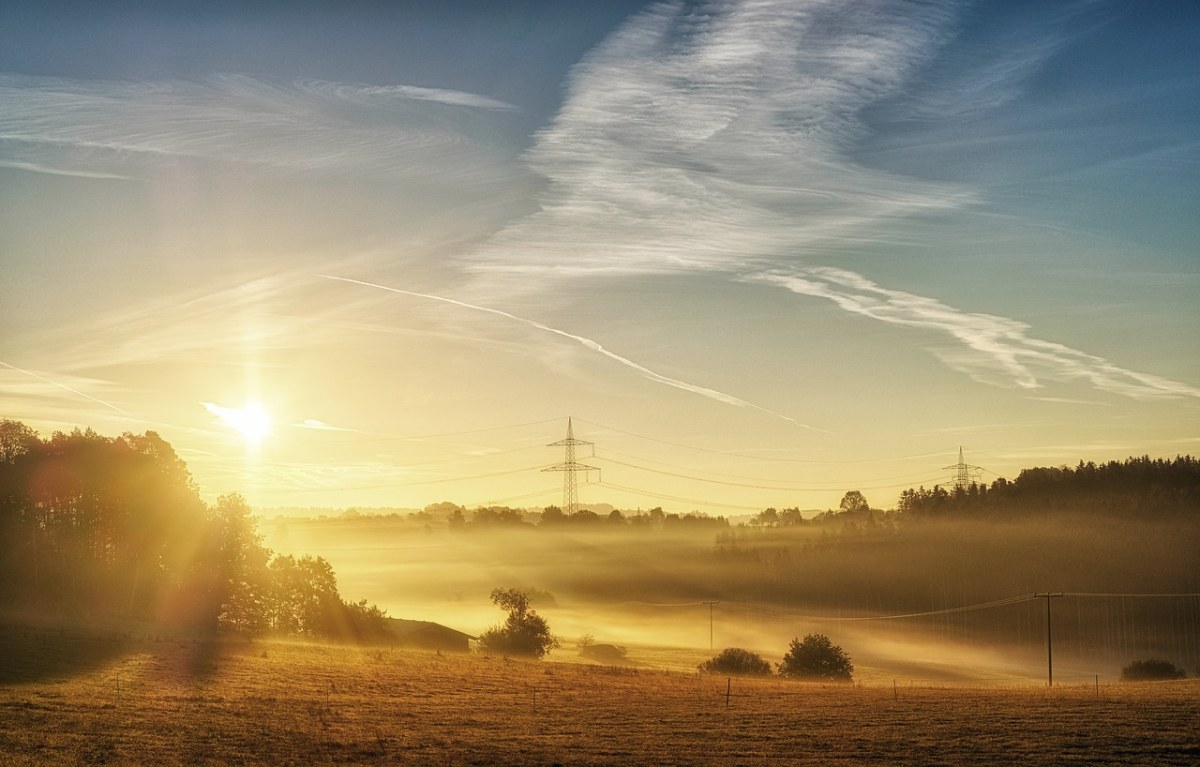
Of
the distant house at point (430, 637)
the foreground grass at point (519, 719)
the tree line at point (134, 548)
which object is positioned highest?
the tree line at point (134, 548)

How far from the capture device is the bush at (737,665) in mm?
127256

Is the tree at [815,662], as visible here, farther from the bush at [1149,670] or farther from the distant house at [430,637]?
the bush at [1149,670]

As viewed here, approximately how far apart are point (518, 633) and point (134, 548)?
49.9 m

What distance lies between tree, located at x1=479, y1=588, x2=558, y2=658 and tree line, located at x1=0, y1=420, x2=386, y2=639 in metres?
15.3

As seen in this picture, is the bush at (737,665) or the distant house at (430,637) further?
the distant house at (430,637)

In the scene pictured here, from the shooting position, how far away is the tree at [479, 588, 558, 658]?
134000 millimetres

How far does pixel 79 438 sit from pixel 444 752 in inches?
3762

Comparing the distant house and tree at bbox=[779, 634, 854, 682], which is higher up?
the distant house

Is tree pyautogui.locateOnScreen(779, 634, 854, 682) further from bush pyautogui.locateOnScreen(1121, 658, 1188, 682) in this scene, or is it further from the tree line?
bush pyautogui.locateOnScreen(1121, 658, 1188, 682)

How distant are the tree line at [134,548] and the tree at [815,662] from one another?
5373 cm

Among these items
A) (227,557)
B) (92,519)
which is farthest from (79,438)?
(227,557)

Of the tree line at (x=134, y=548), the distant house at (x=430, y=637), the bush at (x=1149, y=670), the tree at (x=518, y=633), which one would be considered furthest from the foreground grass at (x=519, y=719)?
the bush at (x=1149, y=670)

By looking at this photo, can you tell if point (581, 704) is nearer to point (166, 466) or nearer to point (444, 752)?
point (444, 752)

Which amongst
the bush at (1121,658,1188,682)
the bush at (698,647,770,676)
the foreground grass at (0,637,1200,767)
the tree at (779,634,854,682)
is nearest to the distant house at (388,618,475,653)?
the bush at (698,647,770,676)
